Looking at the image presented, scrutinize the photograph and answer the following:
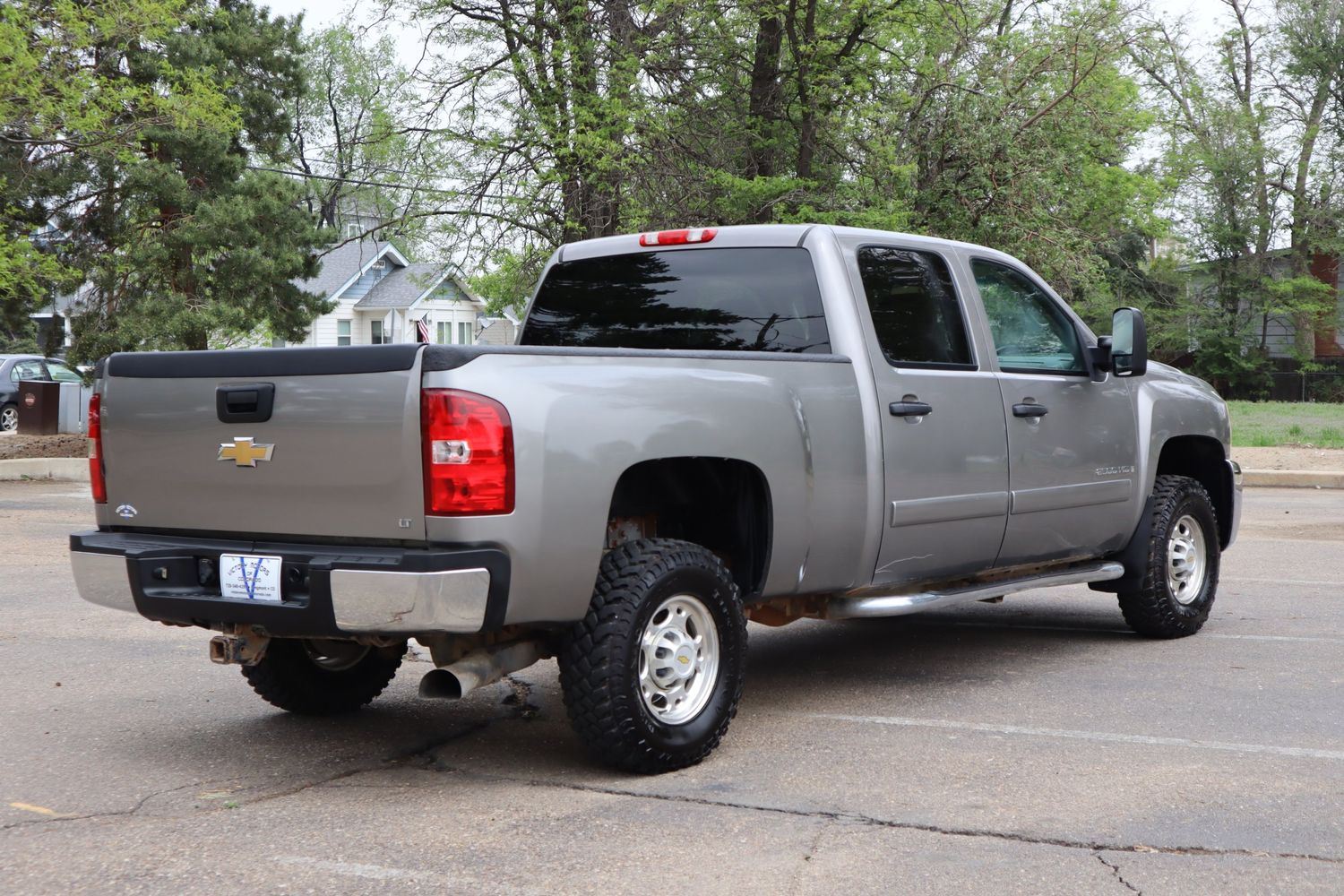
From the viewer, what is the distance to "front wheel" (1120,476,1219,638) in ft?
23.4

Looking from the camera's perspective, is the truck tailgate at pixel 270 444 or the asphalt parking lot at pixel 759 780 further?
the truck tailgate at pixel 270 444

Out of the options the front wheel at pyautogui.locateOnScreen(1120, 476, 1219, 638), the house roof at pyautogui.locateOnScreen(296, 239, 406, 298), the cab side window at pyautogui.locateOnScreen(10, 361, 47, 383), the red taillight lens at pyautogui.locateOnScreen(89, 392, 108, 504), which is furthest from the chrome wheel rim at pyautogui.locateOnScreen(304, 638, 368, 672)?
the house roof at pyautogui.locateOnScreen(296, 239, 406, 298)

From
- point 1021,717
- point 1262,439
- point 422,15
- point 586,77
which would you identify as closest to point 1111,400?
point 1021,717

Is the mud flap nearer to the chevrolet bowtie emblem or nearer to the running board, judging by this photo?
the running board

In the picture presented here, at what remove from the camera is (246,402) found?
4.64 meters

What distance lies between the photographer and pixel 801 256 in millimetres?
5812

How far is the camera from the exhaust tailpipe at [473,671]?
448 centimetres

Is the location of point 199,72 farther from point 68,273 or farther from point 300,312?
point 300,312

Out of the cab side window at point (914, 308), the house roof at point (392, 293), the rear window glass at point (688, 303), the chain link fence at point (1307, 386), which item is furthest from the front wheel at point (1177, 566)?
the house roof at point (392, 293)

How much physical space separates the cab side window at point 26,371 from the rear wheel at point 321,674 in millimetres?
27852

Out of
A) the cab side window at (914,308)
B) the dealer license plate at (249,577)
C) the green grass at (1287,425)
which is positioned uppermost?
the cab side window at (914,308)

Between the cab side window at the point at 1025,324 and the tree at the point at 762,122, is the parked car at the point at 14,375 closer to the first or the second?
the tree at the point at 762,122

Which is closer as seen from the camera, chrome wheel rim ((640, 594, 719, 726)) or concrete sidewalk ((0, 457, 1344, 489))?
chrome wheel rim ((640, 594, 719, 726))

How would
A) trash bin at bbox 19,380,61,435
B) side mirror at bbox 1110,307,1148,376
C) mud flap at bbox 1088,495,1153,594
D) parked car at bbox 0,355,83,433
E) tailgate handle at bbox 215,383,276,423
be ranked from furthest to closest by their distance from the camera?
parked car at bbox 0,355,83,433 → trash bin at bbox 19,380,61,435 → mud flap at bbox 1088,495,1153,594 → side mirror at bbox 1110,307,1148,376 → tailgate handle at bbox 215,383,276,423
